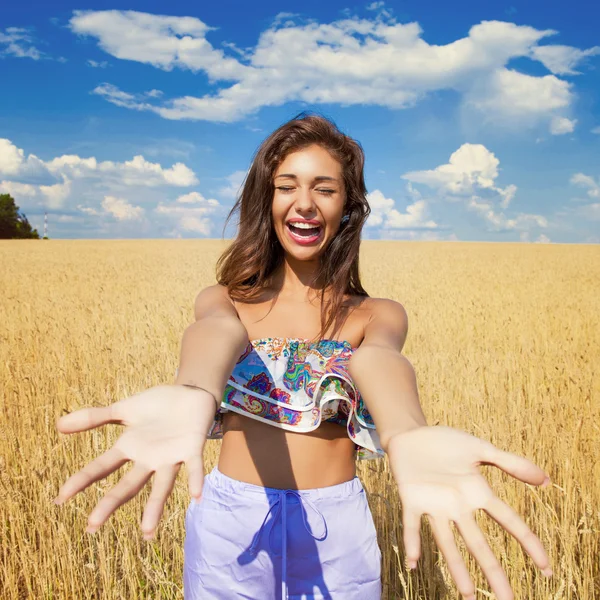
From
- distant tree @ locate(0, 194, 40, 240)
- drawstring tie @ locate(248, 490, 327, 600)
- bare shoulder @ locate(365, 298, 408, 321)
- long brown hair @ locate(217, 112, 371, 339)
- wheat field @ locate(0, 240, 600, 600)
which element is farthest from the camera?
distant tree @ locate(0, 194, 40, 240)

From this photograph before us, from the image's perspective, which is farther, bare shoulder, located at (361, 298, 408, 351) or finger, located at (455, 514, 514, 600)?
bare shoulder, located at (361, 298, 408, 351)

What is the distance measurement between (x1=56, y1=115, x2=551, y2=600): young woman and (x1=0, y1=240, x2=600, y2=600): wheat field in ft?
2.59

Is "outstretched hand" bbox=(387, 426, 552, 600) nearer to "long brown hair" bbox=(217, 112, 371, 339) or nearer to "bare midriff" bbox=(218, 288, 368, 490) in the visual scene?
"bare midriff" bbox=(218, 288, 368, 490)

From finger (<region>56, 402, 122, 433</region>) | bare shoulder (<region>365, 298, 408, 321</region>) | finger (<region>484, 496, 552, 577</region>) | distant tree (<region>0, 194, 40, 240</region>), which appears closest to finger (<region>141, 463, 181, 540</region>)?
finger (<region>56, 402, 122, 433</region>)

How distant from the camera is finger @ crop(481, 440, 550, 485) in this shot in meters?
0.79

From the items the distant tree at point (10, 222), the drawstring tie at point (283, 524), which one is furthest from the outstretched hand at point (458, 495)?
the distant tree at point (10, 222)

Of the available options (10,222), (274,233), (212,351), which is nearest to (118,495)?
(212,351)

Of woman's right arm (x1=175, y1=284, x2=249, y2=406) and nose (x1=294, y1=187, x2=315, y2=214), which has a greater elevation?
nose (x1=294, y1=187, x2=315, y2=214)

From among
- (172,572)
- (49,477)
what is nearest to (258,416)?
(172,572)

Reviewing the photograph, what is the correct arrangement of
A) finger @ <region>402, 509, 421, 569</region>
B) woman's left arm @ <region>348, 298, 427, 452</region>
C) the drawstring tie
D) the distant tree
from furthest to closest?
the distant tree, the drawstring tie, woman's left arm @ <region>348, 298, 427, 452</region>, finger @ <region>402, 509, 421, 569</region>

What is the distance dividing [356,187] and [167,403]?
3.86 ft

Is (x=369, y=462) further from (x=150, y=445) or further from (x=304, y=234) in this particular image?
(x=150, y=445)

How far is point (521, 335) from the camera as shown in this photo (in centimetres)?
678

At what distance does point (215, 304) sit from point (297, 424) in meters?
0.43
